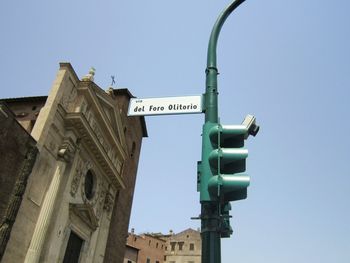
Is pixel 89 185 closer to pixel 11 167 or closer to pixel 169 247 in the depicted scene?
pixel 11 167

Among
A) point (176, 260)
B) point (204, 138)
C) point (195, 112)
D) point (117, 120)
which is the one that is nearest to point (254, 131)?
point (204, 138)

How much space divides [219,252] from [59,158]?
12.1 metres

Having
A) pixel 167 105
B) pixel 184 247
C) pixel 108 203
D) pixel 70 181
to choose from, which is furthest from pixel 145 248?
pixel 167 105

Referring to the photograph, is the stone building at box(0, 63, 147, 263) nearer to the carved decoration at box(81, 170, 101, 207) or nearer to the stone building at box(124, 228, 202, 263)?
the carved decoration at box(81, 170, 101, 207)

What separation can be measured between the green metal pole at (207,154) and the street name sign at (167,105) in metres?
0.26

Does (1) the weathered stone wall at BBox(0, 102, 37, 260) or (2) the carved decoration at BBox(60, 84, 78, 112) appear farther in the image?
(2) the carved decoration at BBox(60, 84, 78, 112)

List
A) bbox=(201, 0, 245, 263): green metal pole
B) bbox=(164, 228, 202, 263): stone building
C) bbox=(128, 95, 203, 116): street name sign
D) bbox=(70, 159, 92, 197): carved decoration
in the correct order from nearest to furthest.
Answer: bbox=(201, 0, 245, 263): green metal pole, bbox=(128, 95, 203, 116): street name sign, bbox=(70, 159, 92, 197): carved decoration, bbox=(164, 228, 202, 263): stone building

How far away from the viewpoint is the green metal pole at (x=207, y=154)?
3441mm

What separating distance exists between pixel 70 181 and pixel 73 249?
3219 millimetres

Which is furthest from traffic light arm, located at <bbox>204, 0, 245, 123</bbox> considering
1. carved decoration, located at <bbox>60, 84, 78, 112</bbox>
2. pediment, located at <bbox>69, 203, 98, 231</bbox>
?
pediment, located at <bbox>69, 203, 98, 231</bbox>

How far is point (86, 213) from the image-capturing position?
16.3 metres

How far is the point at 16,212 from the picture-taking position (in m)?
11.6

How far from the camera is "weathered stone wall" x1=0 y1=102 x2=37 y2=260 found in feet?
36.9

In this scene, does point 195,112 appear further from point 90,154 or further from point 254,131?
point 90,154
